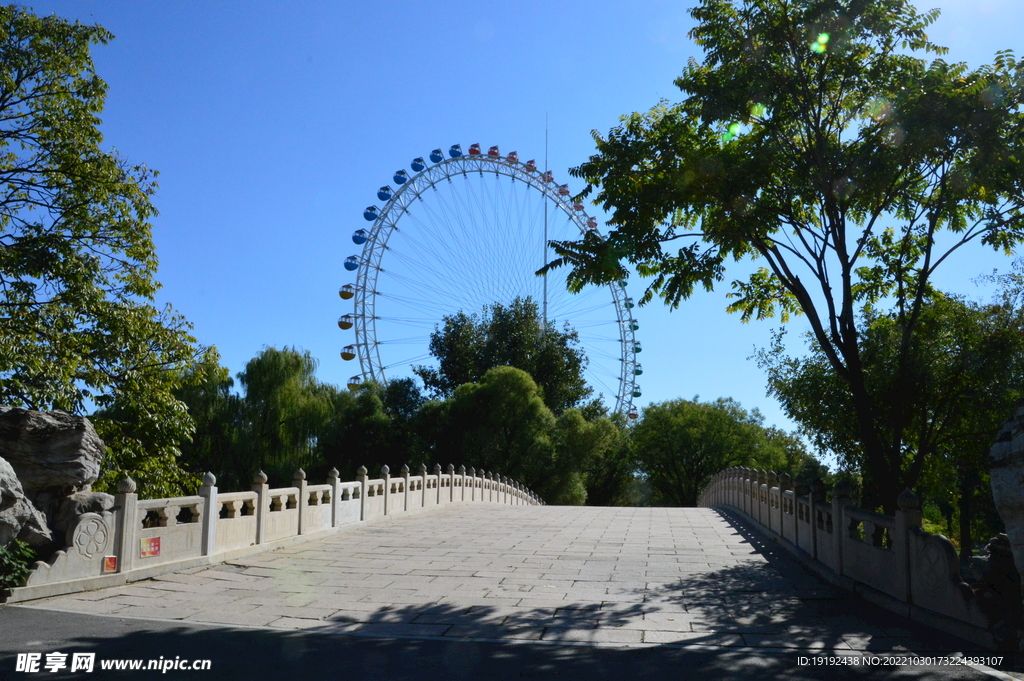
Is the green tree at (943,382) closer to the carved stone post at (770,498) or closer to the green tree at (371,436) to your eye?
the carved stone post at (770,498)

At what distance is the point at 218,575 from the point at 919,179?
953 cm

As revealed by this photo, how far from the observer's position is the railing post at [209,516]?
32.2ft

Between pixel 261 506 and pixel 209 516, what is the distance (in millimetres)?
1476

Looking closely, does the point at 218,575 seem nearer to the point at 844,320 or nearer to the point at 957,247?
the point at 844,320

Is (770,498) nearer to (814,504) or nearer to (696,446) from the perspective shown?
(814,504)

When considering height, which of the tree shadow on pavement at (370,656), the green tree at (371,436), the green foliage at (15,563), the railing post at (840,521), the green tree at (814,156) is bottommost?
the tree shadow on pavement at (370,656)

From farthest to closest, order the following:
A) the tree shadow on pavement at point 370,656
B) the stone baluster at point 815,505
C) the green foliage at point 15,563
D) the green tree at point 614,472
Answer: the green tree at point 614,472 < the stone baluster at point 815,505 < the green foliage at point 15,563 < the tree shadow on pavement at point 370,656

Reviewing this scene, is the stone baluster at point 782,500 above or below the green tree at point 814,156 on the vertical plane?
below

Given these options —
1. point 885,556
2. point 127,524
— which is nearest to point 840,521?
point 885,556

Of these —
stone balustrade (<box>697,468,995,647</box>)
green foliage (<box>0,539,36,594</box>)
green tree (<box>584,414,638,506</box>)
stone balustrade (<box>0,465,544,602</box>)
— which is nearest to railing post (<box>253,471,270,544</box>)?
stone balustrade (<box>0,465,544,602</box>)

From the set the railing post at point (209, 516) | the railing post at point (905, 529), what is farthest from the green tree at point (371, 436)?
the railing post at point (905, 529)

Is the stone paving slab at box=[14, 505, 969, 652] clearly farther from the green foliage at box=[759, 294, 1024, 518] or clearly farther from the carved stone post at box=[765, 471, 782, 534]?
the green foliage at box=[759, 294, 1024, 518]

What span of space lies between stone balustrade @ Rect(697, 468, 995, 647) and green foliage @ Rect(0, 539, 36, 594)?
781 centimetres

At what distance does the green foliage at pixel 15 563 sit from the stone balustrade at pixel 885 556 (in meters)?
7.81
